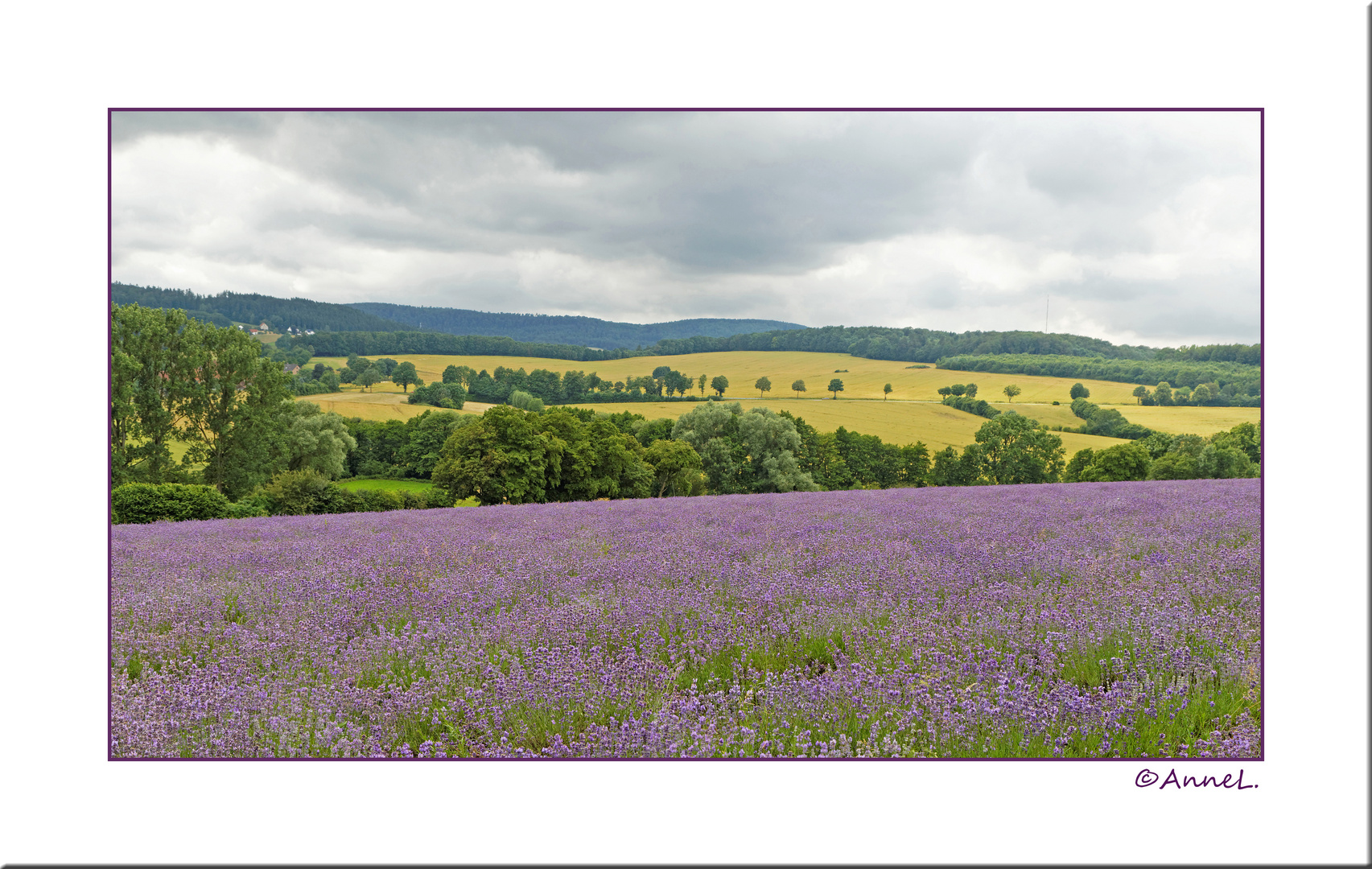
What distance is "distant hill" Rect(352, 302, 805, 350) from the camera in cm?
882

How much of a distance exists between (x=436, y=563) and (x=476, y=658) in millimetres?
2261

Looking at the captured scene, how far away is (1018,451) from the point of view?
38.5 m

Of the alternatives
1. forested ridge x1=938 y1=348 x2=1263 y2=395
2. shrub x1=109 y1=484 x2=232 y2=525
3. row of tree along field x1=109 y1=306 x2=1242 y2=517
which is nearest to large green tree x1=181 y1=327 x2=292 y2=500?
row of tree along field x1=109 y1=306 x2=1242 y2=517

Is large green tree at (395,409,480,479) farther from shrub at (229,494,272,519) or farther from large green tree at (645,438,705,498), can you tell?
large green tree at (645,438,705,498)

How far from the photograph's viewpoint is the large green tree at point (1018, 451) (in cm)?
3359

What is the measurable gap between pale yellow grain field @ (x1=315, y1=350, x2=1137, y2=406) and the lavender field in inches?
315

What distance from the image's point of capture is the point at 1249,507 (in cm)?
636

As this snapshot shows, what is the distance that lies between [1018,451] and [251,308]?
39267 millimetres

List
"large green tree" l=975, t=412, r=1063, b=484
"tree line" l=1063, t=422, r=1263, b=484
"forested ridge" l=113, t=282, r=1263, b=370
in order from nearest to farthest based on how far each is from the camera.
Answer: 1. "forested ridge" l=113, t=282, r=1263, b=370
2. "tree line" l=1063, t=422, r=1263, b=484
3. "large green tree" l=975, t=412, r=1063, b=484

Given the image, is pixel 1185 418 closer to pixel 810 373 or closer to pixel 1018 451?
pixel 810 373

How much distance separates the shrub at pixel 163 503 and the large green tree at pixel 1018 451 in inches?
1243

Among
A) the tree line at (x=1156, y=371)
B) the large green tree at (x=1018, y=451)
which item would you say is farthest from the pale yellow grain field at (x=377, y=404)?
the large green tree at (x=1018, y=451)

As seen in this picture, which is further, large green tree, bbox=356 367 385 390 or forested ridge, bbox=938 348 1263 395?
large green tree, bbox=356 367 385 390
